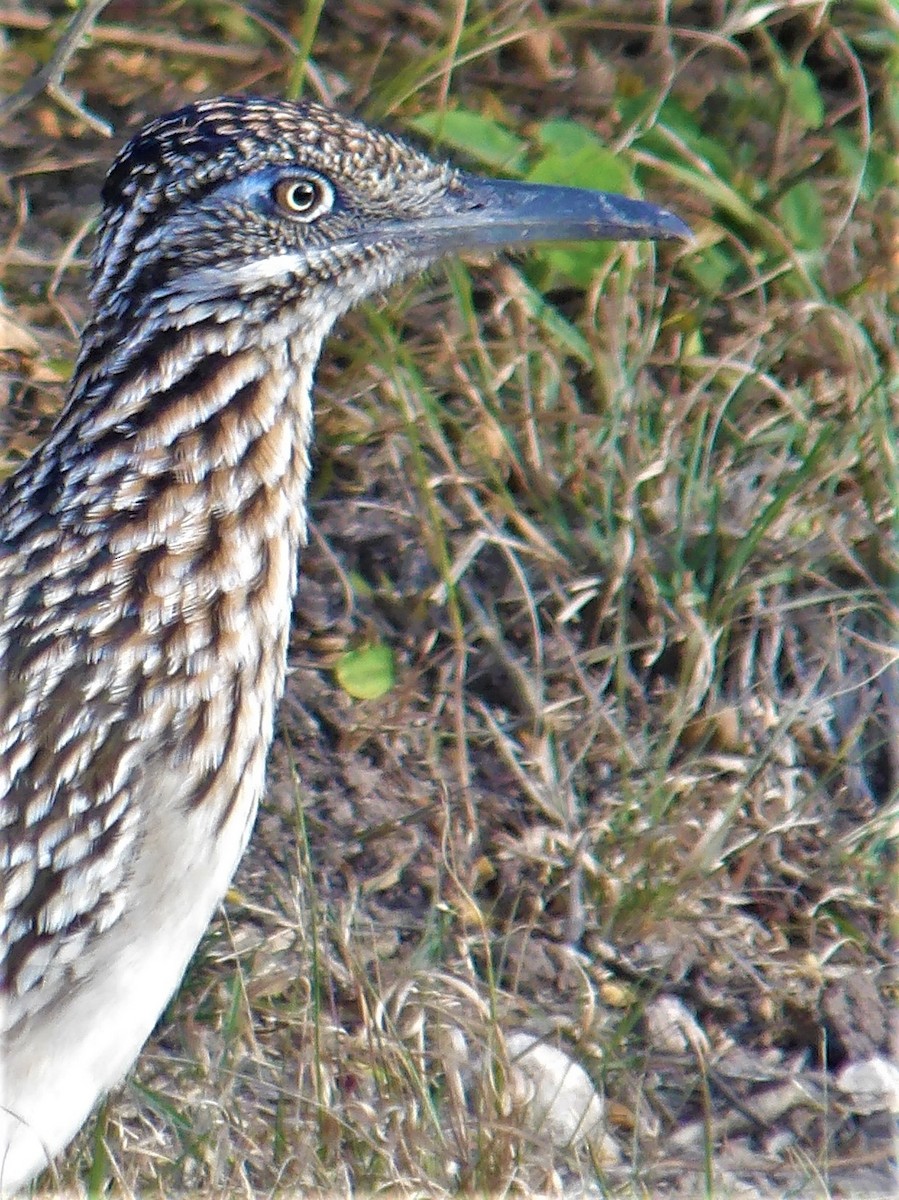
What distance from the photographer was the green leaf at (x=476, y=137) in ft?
17.7

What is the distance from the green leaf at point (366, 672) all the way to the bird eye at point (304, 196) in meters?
1.42

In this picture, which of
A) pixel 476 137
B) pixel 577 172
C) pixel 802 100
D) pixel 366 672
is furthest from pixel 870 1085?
pixel 802 100

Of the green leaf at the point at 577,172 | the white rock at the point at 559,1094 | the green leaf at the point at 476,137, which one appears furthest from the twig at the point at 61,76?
the white rock at the point at 559,1094

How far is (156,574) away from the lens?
386cm

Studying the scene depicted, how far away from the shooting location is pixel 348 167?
4.07 m

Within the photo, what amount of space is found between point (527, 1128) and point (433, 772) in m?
1.20

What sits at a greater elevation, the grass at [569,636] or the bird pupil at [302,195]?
the bird pupil at [302,195]

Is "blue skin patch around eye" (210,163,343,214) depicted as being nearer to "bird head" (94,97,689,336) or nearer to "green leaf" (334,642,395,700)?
"bird head" (94,97,689,336)

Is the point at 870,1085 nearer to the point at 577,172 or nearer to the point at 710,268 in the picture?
the point at 710,268

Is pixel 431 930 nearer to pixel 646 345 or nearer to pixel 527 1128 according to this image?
pixel 527 1128

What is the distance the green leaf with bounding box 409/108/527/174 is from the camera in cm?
Answer: 540

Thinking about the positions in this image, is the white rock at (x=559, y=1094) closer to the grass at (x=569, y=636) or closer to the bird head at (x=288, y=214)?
the grass at (x=569, y=636)

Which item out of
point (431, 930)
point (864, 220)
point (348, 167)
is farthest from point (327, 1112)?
point (864, 220)

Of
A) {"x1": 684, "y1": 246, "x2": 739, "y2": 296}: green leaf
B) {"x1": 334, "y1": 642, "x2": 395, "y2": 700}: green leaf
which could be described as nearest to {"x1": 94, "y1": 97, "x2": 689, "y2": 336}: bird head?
{"x1": 334, "y1": 642, "x2": 395, "y2": 700}: green leaf
